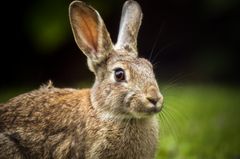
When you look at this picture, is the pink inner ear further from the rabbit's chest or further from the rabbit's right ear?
the rabbit's chest

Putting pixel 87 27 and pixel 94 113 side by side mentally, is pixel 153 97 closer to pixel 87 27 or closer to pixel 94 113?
pixel 94 113

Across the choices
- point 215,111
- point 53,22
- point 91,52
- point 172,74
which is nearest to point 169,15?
point 172,74

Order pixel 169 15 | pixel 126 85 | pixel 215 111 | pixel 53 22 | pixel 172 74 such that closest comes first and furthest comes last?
1. pixel 126 85
2. pixel 215 111
3. pixel 53 22
4. pixel 172 74
5. pixel 169 15

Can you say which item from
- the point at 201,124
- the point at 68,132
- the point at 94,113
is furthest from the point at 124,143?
the point at 201,124

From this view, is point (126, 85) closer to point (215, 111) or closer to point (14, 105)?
point (14, 105)

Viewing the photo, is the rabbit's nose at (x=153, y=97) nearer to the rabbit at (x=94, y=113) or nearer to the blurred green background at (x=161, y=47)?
the rabbit at (x=94, y=113)
